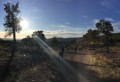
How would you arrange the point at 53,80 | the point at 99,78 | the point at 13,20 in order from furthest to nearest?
1. the point at 13,20
2. the point at 99,78
3. the point at 53,80

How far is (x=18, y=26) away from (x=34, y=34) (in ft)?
137

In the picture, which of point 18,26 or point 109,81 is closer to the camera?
point 109,81

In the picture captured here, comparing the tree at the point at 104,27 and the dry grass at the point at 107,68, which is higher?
the tree at the point at 104,27

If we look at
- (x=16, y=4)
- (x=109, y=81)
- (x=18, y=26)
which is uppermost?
(x=16, y=4)

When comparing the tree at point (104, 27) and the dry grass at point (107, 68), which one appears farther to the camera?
the tree at point (104, 27)

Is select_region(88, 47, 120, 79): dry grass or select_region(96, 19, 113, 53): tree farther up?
select_region(96, 19, 113, 53): tree

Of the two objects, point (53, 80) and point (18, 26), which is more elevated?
point (18, 26)

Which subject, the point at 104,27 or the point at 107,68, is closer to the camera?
the point at 107,68

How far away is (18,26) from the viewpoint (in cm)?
5184

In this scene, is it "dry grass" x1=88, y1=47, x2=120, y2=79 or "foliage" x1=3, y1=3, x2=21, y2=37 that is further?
"foliage" x1=3, y1=3, x2=21, y2=37

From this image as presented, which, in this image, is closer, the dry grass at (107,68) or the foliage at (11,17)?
the dry grass at (107,68)

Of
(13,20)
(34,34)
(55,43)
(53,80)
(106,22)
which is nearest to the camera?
(53,80)

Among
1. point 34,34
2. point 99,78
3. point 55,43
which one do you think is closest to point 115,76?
point 99,78

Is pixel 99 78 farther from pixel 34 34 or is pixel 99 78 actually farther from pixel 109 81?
pixel 34 34
